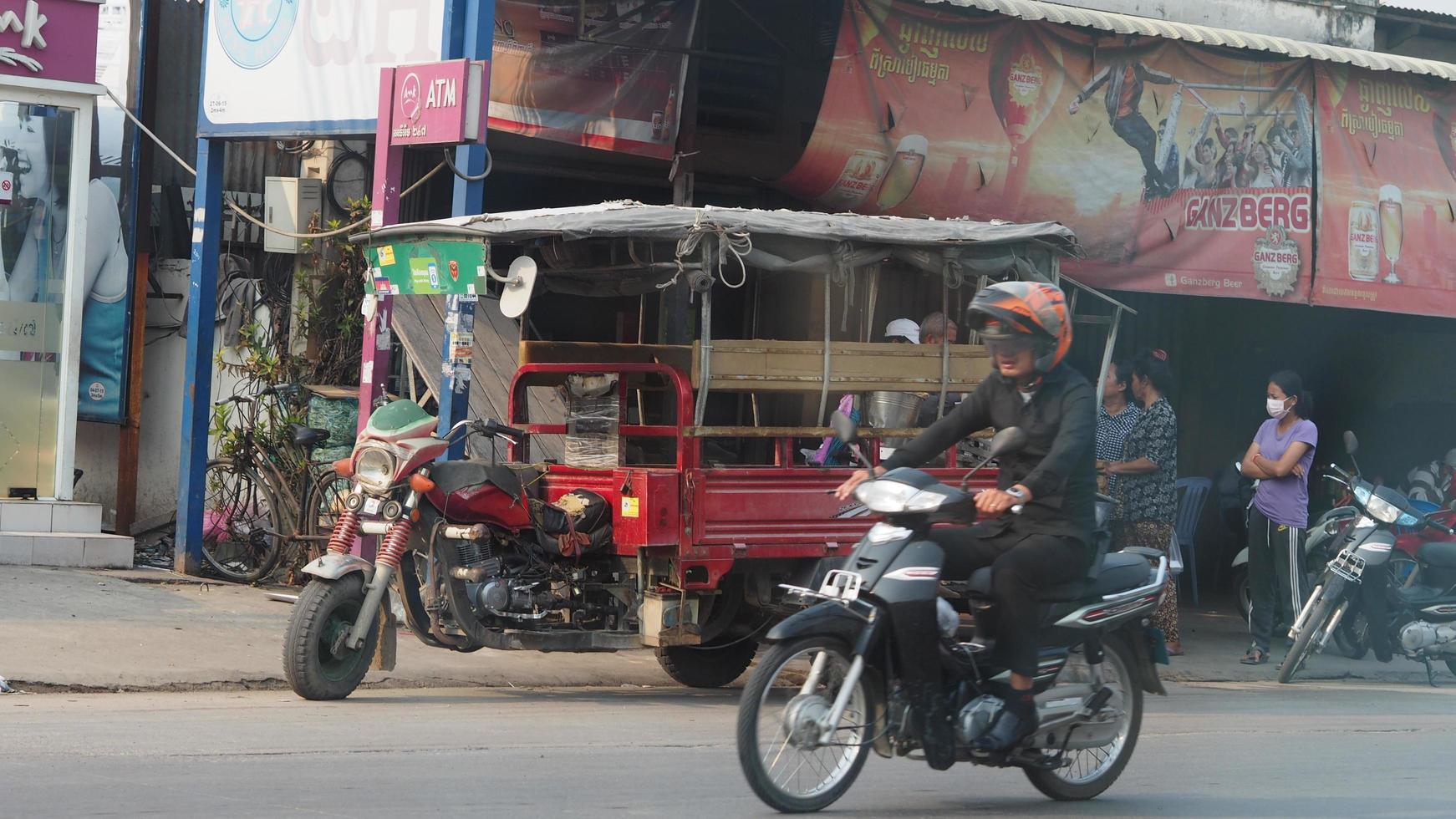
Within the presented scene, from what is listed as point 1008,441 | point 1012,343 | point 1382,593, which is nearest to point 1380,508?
point 1382,593

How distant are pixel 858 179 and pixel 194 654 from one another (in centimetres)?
602

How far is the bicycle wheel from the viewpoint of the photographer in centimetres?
1208

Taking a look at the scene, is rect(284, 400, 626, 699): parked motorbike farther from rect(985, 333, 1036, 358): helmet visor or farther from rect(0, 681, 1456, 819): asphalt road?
rect(985, 333, 1036, 358): helmet visor

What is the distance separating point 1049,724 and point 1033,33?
7.80m

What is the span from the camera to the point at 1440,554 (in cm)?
1077

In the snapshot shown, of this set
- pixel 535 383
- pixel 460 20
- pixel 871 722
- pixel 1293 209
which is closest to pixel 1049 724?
pixel 871 722

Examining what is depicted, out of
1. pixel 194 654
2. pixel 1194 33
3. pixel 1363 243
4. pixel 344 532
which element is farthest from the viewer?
pixel 1363 243

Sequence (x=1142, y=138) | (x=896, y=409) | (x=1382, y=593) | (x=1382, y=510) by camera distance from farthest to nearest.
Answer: (x=1142, y=138) < (x=1382, y=593) < (x=1382, y=510) < (x=896, y=409)

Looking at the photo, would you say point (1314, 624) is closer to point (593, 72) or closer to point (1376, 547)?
point (1376, 547)

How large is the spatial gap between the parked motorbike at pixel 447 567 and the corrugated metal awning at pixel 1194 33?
5.49m

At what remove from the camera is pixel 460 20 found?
9.86m

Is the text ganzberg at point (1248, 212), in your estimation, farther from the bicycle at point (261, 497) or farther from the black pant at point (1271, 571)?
the bicycle at point (261, 497)

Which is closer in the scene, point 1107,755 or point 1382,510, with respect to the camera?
point 1107,755

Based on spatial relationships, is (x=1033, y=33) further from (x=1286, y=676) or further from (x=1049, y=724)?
(x=1049, y=724)
